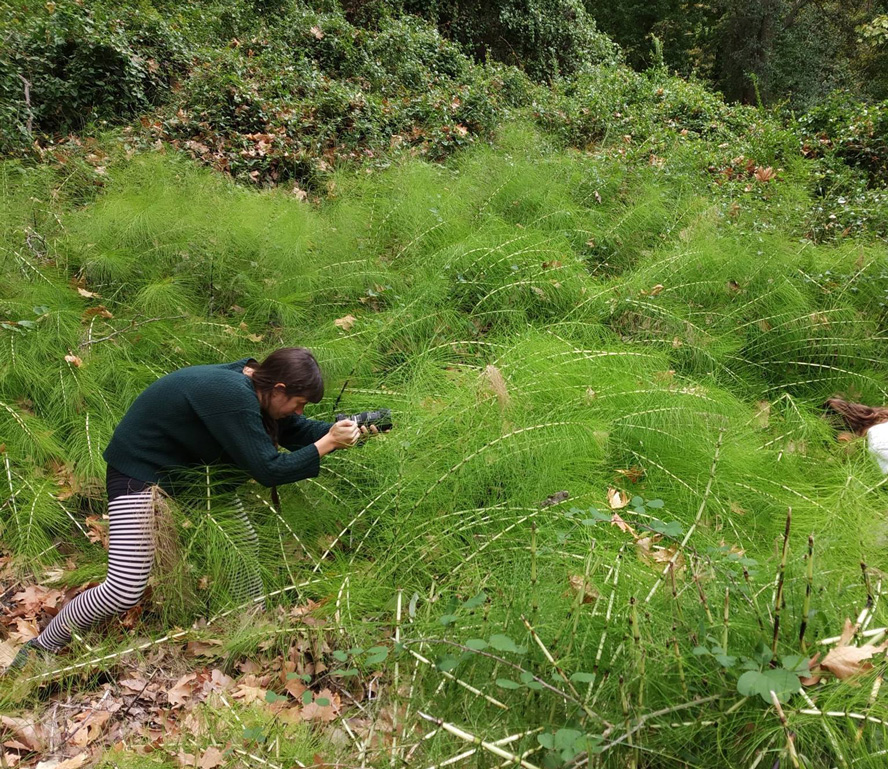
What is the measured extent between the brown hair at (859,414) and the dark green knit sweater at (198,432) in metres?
3.06

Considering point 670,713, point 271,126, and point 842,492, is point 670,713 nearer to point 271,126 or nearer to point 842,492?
point 842,492

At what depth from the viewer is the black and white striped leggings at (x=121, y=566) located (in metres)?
2.71

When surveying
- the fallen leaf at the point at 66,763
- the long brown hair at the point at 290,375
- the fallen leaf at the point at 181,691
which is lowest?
the fallen leaf at the point at 66,763

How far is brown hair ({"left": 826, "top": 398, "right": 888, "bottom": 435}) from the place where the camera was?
3852 mm

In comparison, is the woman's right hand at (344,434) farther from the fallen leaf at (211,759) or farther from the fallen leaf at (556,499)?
the fallen leaf at (211,759)

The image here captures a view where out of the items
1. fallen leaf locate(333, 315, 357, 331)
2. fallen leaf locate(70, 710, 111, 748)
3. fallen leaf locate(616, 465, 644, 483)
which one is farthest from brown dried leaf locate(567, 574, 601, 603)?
fallen leaf locate(333, 315, 357, 331)

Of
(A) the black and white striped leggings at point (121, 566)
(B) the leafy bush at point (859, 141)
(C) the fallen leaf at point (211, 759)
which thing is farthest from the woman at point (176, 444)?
(B) the leafy bush at point (859, 141)

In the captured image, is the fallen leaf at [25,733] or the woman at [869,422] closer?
the fallen leaf at [25,733]

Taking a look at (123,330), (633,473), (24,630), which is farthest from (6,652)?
(633,473)

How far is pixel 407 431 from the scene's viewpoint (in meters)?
3.22

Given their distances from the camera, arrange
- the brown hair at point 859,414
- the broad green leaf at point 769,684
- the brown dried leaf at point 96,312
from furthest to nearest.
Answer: the brown dried leaf at point 96,312
the brown hair at point 859,414
the broad green leaf at point 769,684

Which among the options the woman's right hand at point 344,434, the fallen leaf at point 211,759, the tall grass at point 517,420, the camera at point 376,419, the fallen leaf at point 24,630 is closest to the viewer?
the tall grass at point 517,420

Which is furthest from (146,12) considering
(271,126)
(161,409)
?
(161,409)

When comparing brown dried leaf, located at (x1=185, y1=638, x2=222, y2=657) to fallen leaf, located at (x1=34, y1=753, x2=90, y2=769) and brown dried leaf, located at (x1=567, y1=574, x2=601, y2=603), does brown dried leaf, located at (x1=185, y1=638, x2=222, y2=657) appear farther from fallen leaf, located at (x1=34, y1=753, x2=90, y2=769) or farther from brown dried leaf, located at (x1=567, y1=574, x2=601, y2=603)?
brown dried leaf, located at (x1=567, y1=574, x2=601, y2=603)
